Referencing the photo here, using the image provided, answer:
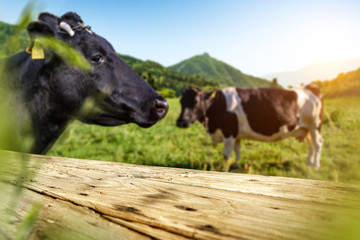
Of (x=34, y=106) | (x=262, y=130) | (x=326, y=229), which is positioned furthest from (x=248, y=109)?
(x=326, y=229)

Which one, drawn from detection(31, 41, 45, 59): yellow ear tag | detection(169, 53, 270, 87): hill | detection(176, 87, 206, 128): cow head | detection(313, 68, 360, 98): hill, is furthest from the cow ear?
detection(169, 53, 270, 87): hill

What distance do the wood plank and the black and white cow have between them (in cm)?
443

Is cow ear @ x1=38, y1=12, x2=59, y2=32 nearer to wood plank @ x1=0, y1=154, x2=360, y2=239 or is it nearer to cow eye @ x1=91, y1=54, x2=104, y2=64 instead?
cow eye @ x1=91, y1=54, x2=104, y2=64

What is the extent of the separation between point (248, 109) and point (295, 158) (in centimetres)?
174

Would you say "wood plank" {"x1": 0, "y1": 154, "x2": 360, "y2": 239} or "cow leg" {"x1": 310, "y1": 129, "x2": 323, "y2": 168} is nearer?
"wood plank" {"x1": 0, "y1": 154, "x2": 360, "y2": 239}

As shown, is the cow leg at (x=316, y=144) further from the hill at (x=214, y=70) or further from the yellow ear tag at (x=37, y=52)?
Answer: the hill at (x=214, y=70)

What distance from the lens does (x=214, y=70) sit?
119 m

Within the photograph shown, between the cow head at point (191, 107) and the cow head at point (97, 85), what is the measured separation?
3394 millimetres

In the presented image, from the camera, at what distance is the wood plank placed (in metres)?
0.50

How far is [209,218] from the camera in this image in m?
0.57

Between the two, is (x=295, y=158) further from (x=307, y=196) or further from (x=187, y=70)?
(x=187, y=70)

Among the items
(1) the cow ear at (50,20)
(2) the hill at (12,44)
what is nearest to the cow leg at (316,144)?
(1) the cow ear at (50,20)

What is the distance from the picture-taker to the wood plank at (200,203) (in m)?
0.50

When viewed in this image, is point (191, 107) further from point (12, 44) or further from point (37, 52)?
point (12, 44)
